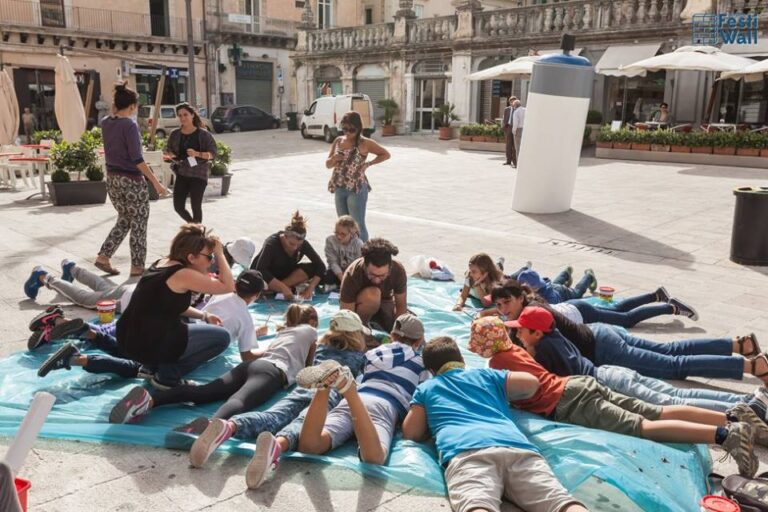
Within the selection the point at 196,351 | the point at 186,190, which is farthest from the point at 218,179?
the point at 196,351

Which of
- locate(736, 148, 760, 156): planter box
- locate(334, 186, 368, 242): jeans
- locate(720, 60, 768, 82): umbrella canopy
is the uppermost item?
locate(720, 60, 768, 82): umbrella canopy

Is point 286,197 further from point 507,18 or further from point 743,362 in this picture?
point 507,18

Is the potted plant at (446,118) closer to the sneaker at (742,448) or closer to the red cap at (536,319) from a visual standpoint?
the red cap at (536,319)

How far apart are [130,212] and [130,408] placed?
11.9 feet

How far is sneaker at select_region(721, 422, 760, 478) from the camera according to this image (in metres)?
3.28

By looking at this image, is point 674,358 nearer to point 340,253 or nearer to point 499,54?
point 340,253

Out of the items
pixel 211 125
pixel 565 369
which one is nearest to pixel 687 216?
pixel 565 369

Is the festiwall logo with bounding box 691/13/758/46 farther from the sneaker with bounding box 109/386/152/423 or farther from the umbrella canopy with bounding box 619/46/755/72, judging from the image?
the sneaker with bounding box 109/386/152/423

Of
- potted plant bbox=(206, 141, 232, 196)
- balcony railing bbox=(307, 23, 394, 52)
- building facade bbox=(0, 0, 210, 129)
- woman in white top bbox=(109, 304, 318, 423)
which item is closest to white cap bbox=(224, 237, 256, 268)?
woman in white top bbox=(109, 304, 318, 423)

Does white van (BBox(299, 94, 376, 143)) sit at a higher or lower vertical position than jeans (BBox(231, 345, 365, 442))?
higher

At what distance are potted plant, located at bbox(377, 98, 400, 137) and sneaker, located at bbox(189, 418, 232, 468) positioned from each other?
2538 centimetres

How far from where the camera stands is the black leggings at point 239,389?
3.79 metres

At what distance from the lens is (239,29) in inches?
1422

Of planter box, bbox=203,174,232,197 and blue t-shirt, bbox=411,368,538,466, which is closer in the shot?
blue t-shirt, bbox=411,368,538,466
